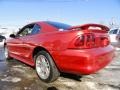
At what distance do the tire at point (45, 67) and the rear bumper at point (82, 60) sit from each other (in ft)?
0.84

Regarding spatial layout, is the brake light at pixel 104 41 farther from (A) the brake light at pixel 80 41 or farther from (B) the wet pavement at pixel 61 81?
(B) the wet pavement at pixel 61 81

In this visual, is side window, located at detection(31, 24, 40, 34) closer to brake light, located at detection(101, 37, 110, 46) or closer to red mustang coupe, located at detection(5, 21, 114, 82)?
red mustang coupe, located at detection(5, 21, 114, 82)

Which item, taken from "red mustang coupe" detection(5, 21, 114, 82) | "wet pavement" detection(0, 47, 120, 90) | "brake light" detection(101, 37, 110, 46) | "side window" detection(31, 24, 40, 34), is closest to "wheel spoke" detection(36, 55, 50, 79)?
"red mustang coupe" detection(5, 21, 114, 82)

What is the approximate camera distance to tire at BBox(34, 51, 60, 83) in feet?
17.6

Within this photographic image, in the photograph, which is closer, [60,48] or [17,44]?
[60,48]

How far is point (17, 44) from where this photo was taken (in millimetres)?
7348

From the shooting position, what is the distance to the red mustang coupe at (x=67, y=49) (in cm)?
481

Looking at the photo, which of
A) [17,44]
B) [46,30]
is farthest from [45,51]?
[17,44]

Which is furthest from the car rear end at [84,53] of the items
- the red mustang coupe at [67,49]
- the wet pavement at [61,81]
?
the wet pavement at [61,81]

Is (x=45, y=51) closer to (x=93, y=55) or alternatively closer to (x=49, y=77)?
(x=49, y=77)

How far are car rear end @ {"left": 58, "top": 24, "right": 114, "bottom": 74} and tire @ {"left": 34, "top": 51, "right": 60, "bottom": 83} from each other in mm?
357

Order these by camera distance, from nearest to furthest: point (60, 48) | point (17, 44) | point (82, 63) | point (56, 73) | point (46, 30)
→ point (82, 63) → point (60, 48) → point (56, 73) → point (46, 30) → point (17, 44)

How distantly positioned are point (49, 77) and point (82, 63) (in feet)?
3.45

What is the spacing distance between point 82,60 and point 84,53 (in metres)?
0.15
